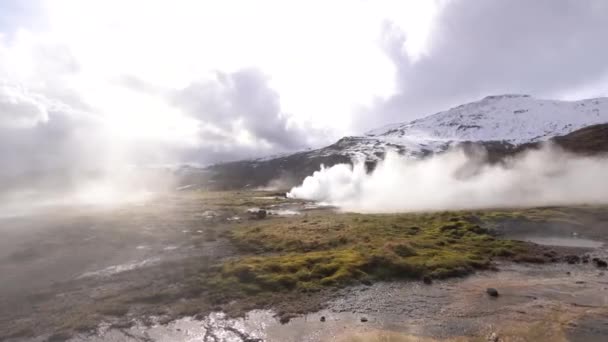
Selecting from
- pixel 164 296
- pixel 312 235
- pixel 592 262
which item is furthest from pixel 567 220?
pixel 164 296

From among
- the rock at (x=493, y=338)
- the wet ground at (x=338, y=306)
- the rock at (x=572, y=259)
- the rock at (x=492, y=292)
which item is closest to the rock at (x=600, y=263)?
the wet ground at (x=338, y=306)

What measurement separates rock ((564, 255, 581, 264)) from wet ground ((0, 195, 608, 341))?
59cm

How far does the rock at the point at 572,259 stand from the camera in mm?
28266

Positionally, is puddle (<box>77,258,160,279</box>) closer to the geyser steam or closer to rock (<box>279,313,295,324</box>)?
rock (<box>279,313,295,324</box>)

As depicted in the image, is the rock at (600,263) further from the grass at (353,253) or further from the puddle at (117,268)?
the puddle at (117,268)

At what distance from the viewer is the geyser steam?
215 ft

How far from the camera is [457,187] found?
264ft

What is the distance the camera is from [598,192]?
215ft

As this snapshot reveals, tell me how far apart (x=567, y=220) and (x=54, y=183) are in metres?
208

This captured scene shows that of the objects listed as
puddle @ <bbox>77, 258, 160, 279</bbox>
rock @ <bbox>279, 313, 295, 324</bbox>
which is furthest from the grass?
puddle @ <bbox>77, 258, 160, 279</bbox>

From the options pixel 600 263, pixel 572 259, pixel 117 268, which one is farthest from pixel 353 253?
pixel 117 268

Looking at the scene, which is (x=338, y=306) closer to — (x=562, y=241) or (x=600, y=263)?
(x=600, y=263)

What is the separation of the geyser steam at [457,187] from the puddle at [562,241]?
2308 centimetres

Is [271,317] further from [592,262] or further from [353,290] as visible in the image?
[592,262]
